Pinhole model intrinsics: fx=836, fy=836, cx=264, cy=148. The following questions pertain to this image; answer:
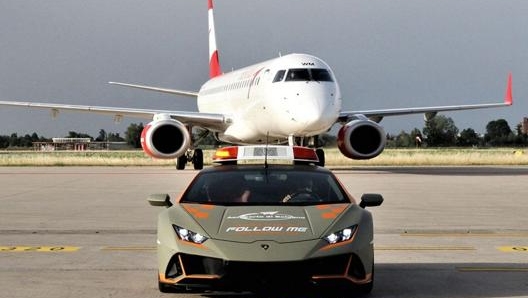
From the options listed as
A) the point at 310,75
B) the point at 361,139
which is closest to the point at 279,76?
the point at 310,75

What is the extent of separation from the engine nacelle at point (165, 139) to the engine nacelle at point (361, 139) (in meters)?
5.11

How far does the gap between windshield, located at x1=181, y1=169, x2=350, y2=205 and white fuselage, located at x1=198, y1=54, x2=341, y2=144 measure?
14.8m

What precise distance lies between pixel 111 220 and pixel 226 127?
58.1 feet

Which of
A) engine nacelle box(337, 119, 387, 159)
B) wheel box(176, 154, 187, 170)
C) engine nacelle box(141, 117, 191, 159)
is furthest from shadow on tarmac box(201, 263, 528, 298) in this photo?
wheel box(176, 154, 187, 170)

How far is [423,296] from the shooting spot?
6.99 meters

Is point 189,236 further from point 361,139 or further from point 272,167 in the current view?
point 361,139

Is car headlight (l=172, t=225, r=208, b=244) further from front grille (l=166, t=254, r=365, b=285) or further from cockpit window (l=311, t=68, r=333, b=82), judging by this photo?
cockpit window (l=311, t=68, r=333, b=82)

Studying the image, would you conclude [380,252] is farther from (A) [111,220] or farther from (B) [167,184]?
(B) [167,184]

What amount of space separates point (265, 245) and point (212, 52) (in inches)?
Result: 1604

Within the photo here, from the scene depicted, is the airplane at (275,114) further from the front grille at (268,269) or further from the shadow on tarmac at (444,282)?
the front grille at (268,269)

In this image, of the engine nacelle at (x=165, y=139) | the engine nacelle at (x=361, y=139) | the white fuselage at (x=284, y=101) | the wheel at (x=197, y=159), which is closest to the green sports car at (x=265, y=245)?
the white fuselage at (x=284, y=101)

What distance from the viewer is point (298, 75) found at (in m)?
24.4

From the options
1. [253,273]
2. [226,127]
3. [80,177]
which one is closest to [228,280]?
[253,273]

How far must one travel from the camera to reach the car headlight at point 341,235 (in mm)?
6600
